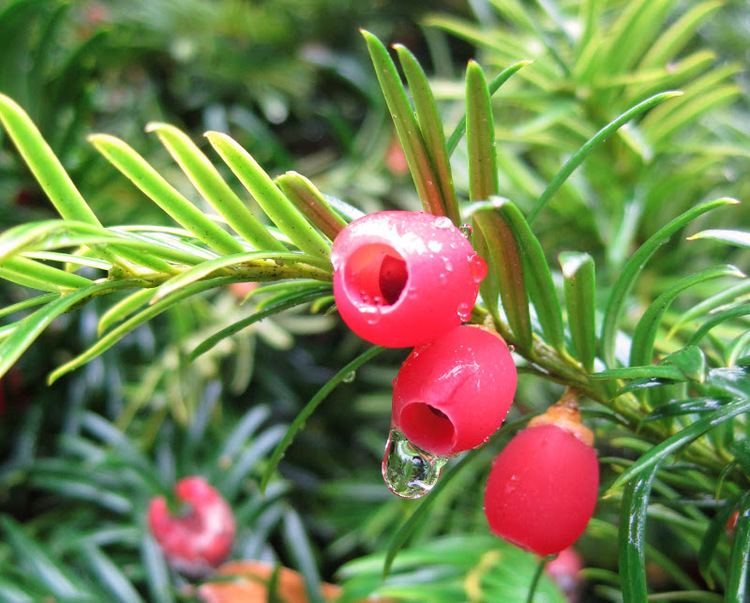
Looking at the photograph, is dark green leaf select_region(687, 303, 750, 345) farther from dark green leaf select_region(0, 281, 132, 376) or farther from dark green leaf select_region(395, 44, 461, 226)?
dark green leaf select_region(0, 281, 132, 376)

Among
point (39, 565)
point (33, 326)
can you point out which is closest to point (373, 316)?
point (33, 326)

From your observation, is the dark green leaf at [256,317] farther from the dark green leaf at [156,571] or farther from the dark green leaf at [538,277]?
the dark green leaf at [156,571]

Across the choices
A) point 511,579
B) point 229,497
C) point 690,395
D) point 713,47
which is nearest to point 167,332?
point 229,497

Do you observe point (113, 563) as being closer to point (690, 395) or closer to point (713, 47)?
point (690, 395)

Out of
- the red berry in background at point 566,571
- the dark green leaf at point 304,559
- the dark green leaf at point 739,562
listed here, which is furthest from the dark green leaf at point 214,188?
the red berry in background at point 566,571

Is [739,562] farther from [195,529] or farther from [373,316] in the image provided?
[195,529]

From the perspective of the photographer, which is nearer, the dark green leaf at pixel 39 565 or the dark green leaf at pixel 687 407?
the dark green leaf at pixel 687 407

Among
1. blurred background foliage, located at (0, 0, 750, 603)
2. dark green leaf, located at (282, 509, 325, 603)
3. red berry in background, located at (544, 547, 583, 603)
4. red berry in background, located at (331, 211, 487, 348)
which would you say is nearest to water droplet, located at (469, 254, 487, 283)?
red berry in background, located at (331, 211, 487, 348)

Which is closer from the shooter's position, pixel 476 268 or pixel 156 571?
pixel 476 268
